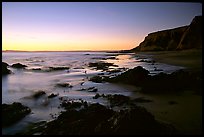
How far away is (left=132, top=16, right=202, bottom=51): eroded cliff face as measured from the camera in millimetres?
39969

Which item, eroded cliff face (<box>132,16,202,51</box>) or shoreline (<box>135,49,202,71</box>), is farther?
eroded cliff face (<box>132,16,202,51</box>)

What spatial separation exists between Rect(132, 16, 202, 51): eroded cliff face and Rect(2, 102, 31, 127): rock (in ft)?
111

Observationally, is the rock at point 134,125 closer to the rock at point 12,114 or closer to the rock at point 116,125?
the rock at point 116,125

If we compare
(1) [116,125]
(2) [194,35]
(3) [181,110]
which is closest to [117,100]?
(3) [181,110]

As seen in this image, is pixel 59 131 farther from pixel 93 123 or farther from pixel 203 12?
pixel 203 12

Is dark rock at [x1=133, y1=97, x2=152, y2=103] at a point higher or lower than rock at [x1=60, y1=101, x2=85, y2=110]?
higher

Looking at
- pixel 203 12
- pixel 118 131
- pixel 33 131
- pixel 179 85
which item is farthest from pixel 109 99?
pixel 203 12

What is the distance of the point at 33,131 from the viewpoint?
6.11 meters

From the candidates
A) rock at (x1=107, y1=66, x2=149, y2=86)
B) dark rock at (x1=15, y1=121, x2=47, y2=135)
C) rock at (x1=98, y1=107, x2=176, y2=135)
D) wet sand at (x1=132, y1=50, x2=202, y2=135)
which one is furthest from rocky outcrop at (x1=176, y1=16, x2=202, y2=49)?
rock at (x1=98, y1=107, x2=176, y2=135)

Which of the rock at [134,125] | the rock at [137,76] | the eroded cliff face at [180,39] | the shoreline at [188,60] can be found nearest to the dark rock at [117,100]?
the rock at [137,76]

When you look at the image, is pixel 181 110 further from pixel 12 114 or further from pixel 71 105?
pixel 12 114

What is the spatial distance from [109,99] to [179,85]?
3532 millimetres

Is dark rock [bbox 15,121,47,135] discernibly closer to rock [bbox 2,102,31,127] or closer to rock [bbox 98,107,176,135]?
rock [bbox 2,102,31,127]

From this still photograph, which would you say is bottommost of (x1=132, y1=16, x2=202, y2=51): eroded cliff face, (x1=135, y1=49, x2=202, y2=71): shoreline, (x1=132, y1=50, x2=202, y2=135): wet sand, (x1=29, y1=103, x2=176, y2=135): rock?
(x1=132, y1=50, x2=202, y2=135): wet sand
